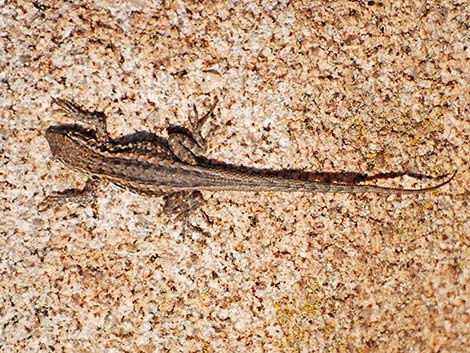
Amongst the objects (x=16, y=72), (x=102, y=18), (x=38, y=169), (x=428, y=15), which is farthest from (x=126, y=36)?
(x=428, y=15)

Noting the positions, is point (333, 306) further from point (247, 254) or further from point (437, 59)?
point (437, 59)

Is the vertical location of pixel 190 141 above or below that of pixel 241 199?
above

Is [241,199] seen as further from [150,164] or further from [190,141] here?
[150,164]

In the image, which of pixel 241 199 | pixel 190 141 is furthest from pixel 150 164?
pixel 241 199

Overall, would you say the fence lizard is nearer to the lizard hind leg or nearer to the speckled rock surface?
the lizard hind leg

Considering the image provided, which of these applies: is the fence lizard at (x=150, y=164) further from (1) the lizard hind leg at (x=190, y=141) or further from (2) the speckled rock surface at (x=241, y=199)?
(2) the speckled rock surface at (x=241, y=199)

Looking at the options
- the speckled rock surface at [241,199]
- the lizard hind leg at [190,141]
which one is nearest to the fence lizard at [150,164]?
the lizard hind leg at [190,141]
